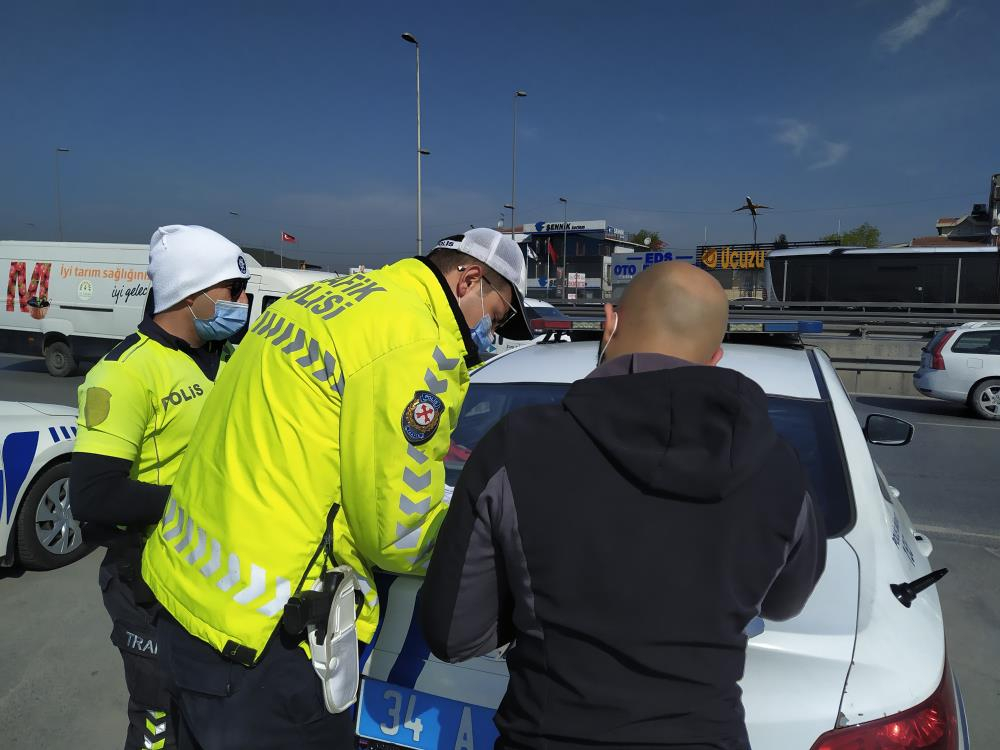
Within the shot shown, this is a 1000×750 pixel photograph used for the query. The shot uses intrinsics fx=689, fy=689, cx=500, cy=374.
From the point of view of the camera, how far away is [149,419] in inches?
76.2

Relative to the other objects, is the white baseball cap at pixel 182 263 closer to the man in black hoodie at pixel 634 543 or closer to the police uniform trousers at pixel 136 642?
the police uniform trousers at pixel 136 642

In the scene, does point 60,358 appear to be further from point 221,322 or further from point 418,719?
point 418,719

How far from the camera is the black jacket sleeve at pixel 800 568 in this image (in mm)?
1193

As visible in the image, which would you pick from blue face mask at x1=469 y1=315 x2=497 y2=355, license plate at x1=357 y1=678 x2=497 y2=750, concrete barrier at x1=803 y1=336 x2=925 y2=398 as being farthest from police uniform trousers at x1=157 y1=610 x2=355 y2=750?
concrete barrier at x1=803 y1=336 x2=925 y2=398

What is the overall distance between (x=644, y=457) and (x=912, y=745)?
885 millimetres

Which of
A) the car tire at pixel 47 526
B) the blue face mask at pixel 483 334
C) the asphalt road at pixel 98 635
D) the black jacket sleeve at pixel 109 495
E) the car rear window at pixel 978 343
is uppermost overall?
the blue face mask at pixel 483 334

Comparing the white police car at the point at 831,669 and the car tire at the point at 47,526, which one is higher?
the white police car at the point at 831,669

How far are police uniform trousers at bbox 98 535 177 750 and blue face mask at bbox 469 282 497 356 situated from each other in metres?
1.11

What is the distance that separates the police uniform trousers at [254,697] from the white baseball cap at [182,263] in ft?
3.46

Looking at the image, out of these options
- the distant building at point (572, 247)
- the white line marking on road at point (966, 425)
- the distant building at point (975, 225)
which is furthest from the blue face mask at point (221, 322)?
the distant building at point (572, 247)

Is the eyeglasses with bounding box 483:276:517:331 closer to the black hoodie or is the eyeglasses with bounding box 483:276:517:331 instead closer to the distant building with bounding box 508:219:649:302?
the black hoodie

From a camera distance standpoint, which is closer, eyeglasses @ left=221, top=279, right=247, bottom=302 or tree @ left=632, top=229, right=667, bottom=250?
eyeglasses @ left=221, top=279, right=247, bottom=302

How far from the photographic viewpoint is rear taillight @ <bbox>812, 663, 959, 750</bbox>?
1325 millimetres

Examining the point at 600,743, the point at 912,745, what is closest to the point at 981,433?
the point at 912,745
